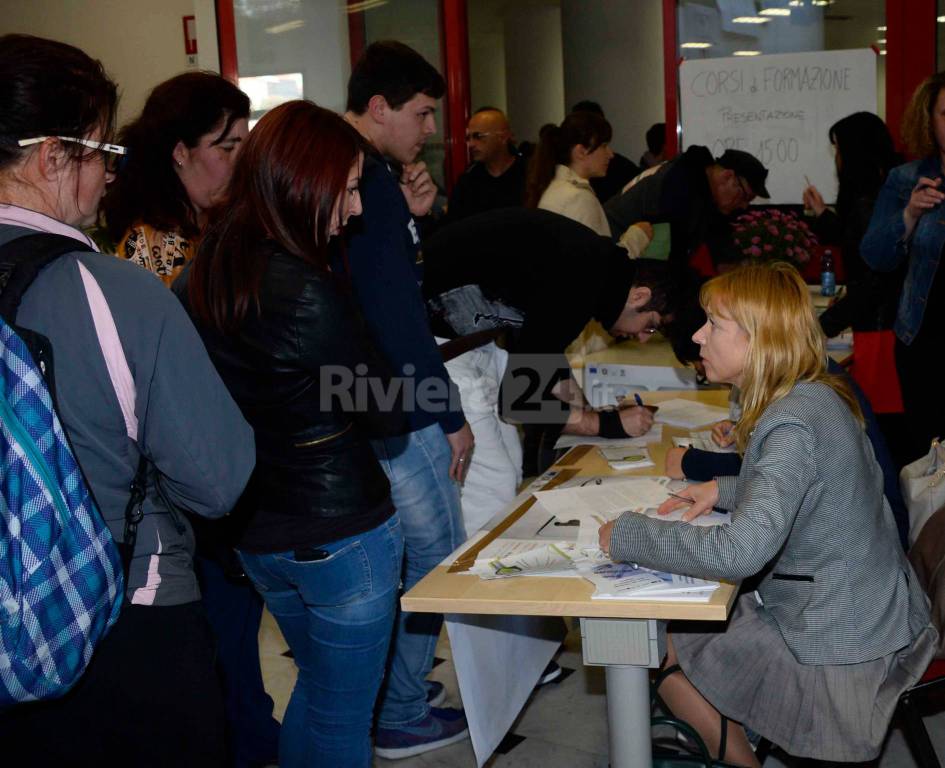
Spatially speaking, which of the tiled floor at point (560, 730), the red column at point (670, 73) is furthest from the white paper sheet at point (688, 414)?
the red column at point (670, 73)

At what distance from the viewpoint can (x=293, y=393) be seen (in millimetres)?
1712

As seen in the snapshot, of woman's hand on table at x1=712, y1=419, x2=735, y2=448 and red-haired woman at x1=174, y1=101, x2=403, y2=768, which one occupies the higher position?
red-haired woman at x1=174, y1=101, x2=403, y2=768

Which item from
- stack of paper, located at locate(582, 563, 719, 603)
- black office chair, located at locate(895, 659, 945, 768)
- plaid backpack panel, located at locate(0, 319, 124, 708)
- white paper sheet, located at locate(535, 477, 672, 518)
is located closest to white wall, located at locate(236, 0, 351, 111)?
white paper sheet, located at locate(535, 477, 672, 518)

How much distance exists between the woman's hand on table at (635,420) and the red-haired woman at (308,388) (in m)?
1.14

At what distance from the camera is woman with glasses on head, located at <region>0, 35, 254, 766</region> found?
1.22 metres

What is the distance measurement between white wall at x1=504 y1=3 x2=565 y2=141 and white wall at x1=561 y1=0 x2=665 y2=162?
2.75 m

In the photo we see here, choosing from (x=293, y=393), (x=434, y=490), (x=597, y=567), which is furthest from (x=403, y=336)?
(x=597, y=567)

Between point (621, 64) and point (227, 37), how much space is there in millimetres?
3080

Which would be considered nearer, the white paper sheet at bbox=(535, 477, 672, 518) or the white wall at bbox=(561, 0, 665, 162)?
the white paper sheet at bbox=(535, 477, 672, 518)

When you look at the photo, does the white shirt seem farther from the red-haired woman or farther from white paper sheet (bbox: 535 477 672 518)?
the red-haired woman

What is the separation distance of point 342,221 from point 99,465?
681mm

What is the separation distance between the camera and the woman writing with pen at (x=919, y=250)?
309 cm

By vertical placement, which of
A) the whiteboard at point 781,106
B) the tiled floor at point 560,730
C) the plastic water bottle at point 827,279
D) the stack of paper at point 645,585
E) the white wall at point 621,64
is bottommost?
the tiled floor at point 560,730

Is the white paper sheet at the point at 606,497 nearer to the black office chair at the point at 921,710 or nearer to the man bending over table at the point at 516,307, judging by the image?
the man bending over table at the point at 516,307
